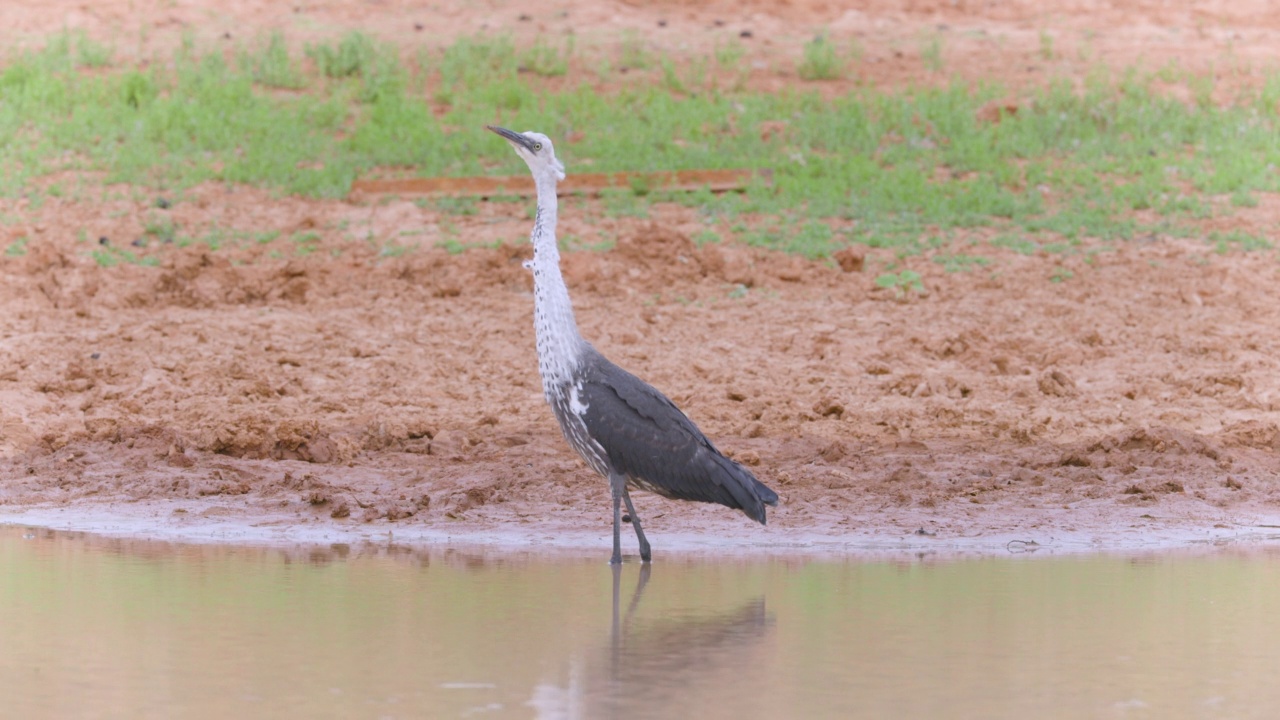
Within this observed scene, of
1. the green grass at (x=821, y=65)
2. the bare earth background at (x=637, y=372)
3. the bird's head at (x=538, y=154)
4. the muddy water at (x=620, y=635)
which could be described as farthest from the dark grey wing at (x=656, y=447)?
the green grass at (x=821, y=65)

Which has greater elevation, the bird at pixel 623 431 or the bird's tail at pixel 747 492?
the bird at pixel 623 431

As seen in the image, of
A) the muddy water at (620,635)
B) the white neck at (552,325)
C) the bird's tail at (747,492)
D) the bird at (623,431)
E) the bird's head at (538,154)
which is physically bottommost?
the muddy water at (620,635)

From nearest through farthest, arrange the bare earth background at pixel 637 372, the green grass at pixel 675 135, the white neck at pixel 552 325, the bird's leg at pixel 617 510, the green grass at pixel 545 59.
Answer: the bird's leg at pixel 617 510 → the white neck at pixel 552 325 → the bare earth background at pixel 637 372 → the green grass at pixel 675 135 → the green grass at pixel 545 59

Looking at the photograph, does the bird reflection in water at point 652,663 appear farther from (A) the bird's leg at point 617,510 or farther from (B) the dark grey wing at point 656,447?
(B) the dark grey wing at point 656,447

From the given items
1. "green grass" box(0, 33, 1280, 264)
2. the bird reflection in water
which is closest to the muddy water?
the bird reflection in water

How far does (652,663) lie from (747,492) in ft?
7.34

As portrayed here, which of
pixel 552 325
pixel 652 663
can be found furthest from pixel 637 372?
pixel 652 663

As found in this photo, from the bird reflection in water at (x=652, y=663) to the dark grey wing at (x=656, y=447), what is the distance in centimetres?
93

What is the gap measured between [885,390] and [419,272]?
4497mm

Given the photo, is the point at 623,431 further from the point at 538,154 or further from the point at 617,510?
the point at 538,154

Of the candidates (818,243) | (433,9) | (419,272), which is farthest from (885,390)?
(433,9)

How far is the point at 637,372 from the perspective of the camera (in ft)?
42.1

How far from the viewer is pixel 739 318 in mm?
13836

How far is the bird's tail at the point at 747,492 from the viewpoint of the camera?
823 cm
